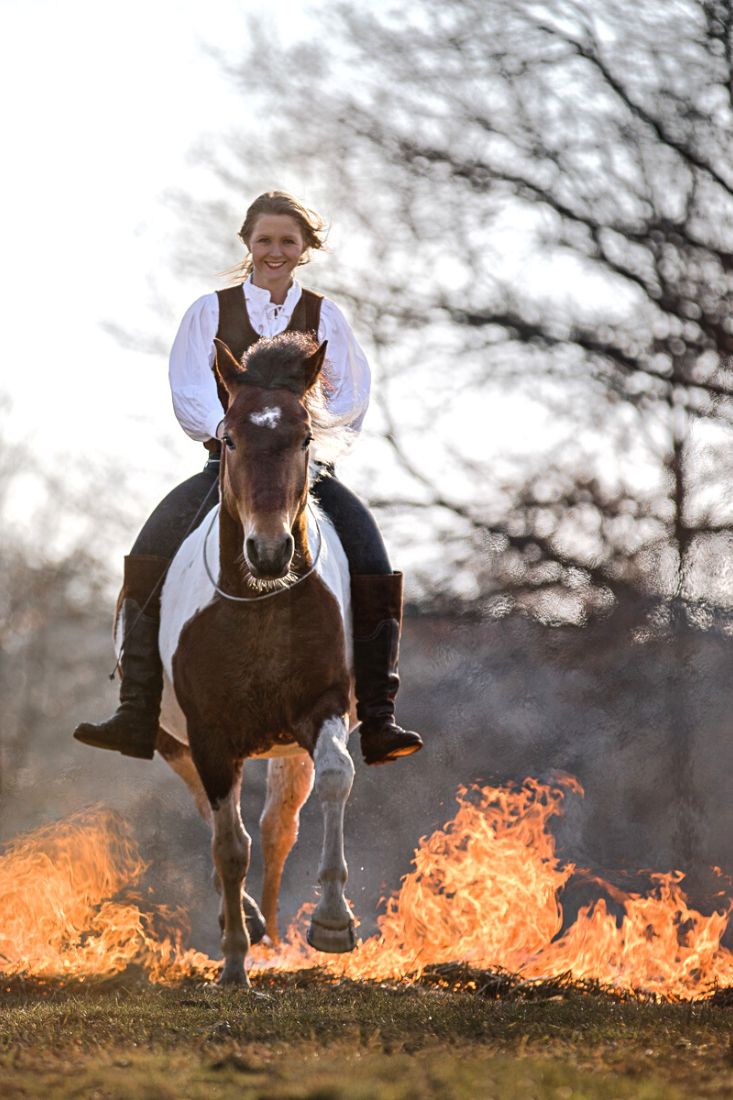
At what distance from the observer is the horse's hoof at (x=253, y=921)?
7.55m

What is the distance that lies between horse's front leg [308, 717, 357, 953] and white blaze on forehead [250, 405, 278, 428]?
140 centimetres

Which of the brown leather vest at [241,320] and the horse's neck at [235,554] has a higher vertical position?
the brown leather vest at [241,320]

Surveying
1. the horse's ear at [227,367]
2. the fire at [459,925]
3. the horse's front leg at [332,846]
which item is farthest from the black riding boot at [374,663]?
the fire at [459,925]

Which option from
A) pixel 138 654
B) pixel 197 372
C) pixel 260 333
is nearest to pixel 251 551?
pixel 138 654

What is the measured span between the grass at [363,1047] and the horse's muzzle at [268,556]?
175 cm

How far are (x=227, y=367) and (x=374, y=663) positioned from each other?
170cm

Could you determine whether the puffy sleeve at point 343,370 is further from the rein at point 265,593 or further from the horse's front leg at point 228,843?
the horse's front leg at point 228,843

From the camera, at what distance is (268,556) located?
18.1 feet

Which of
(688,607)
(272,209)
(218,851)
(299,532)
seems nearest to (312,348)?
(299,532)

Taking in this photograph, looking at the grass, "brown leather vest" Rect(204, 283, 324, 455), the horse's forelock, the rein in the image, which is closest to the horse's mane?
the horse's forelock

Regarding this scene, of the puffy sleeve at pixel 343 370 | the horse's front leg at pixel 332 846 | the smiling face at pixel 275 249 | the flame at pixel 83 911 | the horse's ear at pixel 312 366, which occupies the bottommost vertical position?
the flame at pixel 83 911

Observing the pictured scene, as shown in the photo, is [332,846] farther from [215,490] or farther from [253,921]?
[215,490]

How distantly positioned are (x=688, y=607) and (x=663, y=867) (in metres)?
→ 2.54

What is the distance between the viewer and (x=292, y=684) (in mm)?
6305
